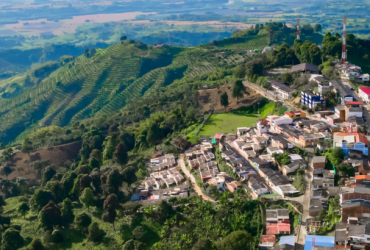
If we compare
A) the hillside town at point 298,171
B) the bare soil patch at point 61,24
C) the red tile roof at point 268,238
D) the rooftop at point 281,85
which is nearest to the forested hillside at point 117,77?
the rooftop at point 281,85

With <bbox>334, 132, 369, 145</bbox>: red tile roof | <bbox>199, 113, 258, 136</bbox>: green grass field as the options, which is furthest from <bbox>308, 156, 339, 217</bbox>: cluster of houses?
<bbox>199, 113, 258, 136</bbox>: green grass field

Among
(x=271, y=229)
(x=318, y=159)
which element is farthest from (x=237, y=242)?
(x=318, y=159)

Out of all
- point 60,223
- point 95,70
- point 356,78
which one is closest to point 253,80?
point 356,78

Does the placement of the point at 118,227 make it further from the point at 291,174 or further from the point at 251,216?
the point at 291,174

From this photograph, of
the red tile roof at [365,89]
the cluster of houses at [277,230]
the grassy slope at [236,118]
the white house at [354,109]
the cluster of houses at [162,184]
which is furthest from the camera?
the grassy slope at [236,118]

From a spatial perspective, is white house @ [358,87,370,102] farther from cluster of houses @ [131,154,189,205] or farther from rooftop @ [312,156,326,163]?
cluster of houses @ [131,154,189,205]

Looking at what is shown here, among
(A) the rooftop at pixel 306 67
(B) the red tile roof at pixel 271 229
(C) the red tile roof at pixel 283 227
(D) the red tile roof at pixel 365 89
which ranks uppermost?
(A) the rooftop at pixel 306 67

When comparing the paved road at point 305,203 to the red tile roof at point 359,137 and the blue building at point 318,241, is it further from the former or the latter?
the red tile roof at point 359,137
